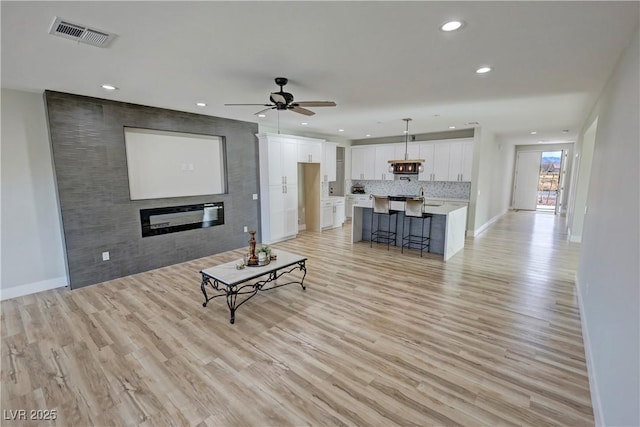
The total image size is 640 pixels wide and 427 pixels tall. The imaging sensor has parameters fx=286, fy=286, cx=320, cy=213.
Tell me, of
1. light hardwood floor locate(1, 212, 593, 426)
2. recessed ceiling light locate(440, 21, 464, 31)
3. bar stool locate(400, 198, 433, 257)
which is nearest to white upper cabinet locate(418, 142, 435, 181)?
bar stool locate(400, 198, 433, 257)

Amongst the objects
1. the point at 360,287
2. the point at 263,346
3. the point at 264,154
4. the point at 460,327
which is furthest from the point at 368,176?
the point at 263,346

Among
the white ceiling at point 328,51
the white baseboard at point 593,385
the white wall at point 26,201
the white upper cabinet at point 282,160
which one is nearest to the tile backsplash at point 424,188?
the white upper cabinet at point 282,160

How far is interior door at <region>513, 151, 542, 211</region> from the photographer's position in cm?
1132

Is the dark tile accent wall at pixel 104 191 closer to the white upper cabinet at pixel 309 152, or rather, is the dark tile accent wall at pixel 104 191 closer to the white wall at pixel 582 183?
the white upper cabinet at pixel 309 152

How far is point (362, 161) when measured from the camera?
8.89 m

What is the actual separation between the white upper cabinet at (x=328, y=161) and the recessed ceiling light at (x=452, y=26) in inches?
220

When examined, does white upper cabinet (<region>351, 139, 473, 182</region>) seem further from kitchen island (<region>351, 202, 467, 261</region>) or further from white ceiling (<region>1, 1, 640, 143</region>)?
white ceiling (<region>1, 1, 640, 143</region>)

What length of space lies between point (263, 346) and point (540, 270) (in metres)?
4.54

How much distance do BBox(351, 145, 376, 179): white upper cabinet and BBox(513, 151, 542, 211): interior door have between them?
7.04 m

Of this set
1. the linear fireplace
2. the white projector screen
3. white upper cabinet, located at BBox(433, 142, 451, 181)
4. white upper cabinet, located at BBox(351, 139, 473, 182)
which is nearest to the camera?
the white projector screen

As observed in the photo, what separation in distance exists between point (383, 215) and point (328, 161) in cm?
243

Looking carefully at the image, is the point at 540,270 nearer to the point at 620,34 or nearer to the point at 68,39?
the point at 620,34

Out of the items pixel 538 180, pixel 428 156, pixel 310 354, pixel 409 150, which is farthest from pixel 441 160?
pixel 538 180

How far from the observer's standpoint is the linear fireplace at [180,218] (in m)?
4.62
